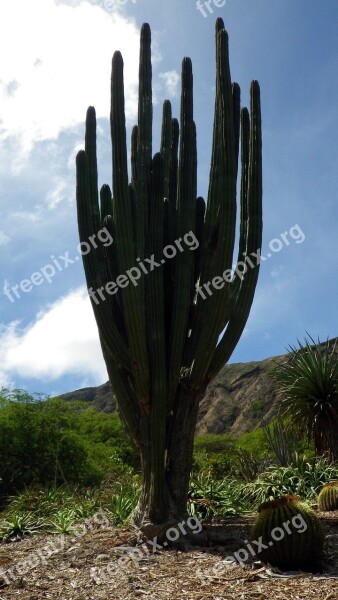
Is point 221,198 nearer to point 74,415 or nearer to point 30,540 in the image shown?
point 30,540

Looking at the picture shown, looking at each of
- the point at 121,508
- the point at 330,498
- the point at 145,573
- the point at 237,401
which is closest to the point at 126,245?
the point at 145,573

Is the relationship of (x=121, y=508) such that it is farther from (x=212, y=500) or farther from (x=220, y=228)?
(x=220, y=228)

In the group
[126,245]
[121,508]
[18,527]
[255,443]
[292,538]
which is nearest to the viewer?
[292,538]

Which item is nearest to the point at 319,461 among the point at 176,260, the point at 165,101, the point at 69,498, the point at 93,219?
the point at 69,498

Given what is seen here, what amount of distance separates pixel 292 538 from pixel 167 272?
353 centimetres

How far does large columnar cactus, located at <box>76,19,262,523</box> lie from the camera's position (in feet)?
21.5

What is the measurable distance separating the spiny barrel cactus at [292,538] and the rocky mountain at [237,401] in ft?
132

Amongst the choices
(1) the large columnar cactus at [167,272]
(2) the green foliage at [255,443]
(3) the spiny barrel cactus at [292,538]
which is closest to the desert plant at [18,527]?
(1) the large columnar cactus at [167,272]

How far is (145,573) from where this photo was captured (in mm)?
5266

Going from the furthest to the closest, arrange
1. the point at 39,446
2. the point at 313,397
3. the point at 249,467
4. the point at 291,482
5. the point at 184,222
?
the point at 39,446 < the point at 313,397 < the point at 249,467 < the point at 291,482 < the point at 184,222

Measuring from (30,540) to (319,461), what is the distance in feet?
16.4

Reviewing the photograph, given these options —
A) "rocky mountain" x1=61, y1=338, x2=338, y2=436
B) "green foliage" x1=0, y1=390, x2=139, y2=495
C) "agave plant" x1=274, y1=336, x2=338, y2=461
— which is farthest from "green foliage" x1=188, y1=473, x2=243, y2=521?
"rocky mountain" x1=61, y1=338, x2=338, y2=436

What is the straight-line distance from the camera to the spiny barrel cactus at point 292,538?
5211 mm

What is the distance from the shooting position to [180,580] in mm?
4965
